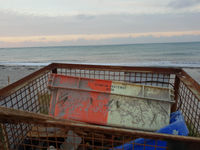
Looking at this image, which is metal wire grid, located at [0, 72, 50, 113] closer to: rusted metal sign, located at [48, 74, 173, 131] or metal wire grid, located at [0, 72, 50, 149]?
metal wire grid, located at [0, 72, 50, 149]

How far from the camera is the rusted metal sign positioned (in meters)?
2.32

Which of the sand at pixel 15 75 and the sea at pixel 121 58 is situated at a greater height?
the sea at pixel 121 58

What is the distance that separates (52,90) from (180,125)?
1.92m

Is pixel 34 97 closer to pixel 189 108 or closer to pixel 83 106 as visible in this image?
pixel 83 106

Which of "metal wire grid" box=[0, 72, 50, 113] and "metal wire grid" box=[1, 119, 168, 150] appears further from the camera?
"metal wire grid" box=[0, 72, 50, 113]

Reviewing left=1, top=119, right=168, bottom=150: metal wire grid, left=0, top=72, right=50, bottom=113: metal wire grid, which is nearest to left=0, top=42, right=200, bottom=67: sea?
left=0, top=72, right=50, bottom=113: metal wire grid

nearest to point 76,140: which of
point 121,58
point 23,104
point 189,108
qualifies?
point 23,104

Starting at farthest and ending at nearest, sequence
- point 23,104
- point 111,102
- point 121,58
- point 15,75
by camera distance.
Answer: point 121,58 < point 15,75 < point 111,102 < point 23,104

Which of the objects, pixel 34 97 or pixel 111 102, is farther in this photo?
pixel 34 97

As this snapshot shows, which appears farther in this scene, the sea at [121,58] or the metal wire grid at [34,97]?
the sea at [121,58]

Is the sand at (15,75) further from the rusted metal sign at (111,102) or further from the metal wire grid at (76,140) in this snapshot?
the metal wire grid at (76,140)

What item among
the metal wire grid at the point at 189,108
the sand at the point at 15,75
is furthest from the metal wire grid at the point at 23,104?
the sand at the point at 15,75

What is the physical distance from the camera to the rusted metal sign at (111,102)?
232cm

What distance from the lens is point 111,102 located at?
2.44 m
